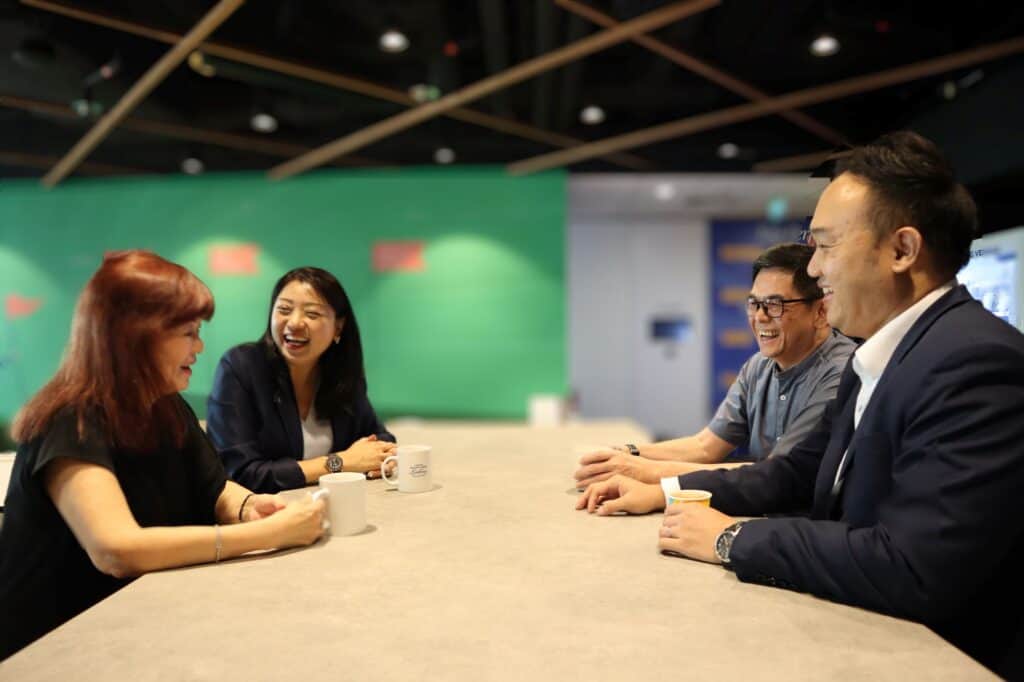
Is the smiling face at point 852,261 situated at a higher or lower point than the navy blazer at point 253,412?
higher

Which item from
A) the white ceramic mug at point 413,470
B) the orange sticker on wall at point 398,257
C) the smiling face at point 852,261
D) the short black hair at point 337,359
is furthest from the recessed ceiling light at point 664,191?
the smiling face at point 852,261

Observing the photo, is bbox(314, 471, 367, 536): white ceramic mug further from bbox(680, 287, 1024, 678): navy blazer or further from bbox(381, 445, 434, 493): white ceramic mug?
bbox(680, 287, 1024, 678): navy blazer

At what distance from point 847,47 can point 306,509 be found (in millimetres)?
3513

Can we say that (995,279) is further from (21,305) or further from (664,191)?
(664,191)

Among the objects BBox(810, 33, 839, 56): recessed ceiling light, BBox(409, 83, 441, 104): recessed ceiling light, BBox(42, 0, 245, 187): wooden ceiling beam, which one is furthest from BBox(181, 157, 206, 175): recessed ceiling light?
BBox(810, 33, 839, 56): recessed ceiling light

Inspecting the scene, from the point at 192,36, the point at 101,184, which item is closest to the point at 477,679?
the point at 192,36

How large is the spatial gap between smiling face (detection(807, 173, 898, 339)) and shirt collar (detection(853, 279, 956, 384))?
3cm

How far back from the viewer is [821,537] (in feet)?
3.36

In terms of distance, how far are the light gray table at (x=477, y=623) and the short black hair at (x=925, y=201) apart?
61 centimetres

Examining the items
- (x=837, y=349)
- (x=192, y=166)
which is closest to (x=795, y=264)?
(x=837, y=349)

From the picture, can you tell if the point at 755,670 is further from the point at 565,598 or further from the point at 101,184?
the point at 101,184

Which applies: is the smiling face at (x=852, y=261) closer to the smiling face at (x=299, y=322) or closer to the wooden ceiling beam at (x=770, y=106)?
the smiling face at (x=299, y=322)

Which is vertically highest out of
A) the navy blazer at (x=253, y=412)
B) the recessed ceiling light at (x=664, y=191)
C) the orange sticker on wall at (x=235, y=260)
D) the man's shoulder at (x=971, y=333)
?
the recessed ceiling light at (x=664, y=191)

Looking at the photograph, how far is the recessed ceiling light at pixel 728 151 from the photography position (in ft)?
16.1
